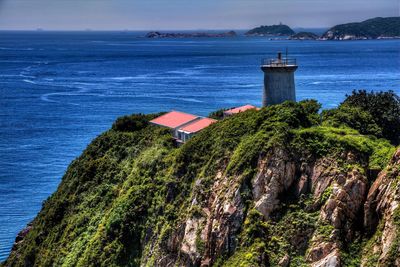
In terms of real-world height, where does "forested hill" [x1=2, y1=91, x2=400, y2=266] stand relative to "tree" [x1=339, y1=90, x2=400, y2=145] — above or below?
below

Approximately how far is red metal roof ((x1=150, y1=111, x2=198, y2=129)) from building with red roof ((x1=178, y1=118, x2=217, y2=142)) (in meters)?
1.02

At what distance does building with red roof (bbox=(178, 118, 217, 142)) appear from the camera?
41.2 meters

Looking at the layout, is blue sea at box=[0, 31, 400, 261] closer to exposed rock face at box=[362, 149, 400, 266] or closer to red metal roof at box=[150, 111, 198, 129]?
red metal roof at box=[150, 111, 198, 129]

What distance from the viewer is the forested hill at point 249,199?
25.5 m

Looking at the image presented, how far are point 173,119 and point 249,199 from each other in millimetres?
18552

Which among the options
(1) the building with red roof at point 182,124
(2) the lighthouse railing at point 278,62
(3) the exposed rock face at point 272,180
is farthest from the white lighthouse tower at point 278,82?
(3) the exposed rock face at point 272,180

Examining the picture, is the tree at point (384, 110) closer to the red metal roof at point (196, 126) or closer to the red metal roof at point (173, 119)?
the red metal roof at point (196, 126)

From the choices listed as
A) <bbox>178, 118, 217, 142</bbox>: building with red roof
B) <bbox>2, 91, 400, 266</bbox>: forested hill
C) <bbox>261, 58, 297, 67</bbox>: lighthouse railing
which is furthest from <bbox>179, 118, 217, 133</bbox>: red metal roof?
<bbox>261, 58, 297, 67</bbox>: lighthouse railing

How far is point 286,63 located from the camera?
3791 centimetres

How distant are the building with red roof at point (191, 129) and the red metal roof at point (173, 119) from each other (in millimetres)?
1019

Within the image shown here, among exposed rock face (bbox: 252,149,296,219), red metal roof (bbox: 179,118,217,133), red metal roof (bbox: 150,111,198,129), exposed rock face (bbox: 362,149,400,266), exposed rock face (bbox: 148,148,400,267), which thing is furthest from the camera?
red metal roof (bbox: 150,111,198,129)

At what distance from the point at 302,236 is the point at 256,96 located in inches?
2943

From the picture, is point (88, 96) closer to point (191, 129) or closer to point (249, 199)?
point (191, 129)

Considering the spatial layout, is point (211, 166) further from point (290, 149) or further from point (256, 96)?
point (256, 96)
